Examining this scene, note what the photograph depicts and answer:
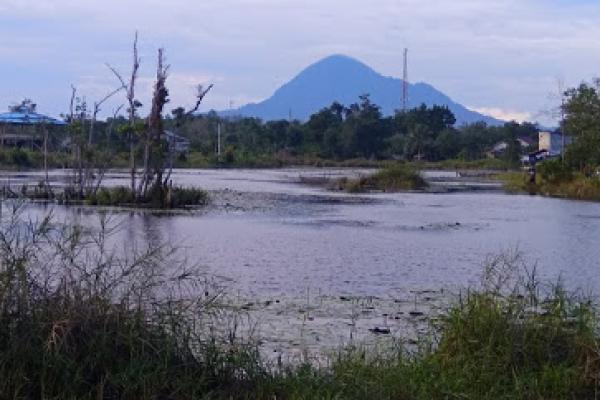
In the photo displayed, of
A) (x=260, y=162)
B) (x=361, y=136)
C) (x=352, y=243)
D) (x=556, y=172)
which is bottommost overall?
(x=352, y=243)

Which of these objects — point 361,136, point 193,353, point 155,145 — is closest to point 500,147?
point 361,136

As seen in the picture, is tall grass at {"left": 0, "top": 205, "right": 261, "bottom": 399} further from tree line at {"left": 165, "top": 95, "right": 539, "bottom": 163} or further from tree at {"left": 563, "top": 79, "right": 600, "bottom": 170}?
tree line at {"left": 165, "top": 95, "right": 539, "bottom": 163}

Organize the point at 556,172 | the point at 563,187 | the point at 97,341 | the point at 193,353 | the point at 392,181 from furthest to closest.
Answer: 1. the point at 392,181
2. the point at 556,172
3. the point at 563,187
4. the point at 193,353
5. the point at 97,341

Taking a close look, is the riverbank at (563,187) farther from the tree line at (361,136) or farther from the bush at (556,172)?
the tree line at (361,136)

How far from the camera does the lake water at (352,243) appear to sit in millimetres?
13297

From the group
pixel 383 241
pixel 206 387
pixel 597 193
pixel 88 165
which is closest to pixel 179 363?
pixel 206 387

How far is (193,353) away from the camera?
22.2 ft

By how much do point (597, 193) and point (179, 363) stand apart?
1521 inches

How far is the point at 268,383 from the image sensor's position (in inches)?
258

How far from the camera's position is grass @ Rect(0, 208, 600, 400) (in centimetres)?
626

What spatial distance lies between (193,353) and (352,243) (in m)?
13.5

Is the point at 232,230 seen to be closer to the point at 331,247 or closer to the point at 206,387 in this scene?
the point at 331,247

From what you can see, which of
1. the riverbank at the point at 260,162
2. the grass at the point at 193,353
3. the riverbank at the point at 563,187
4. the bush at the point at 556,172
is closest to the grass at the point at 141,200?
the riverbank at the point at 563,187

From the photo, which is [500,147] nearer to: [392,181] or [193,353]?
[392,181]
